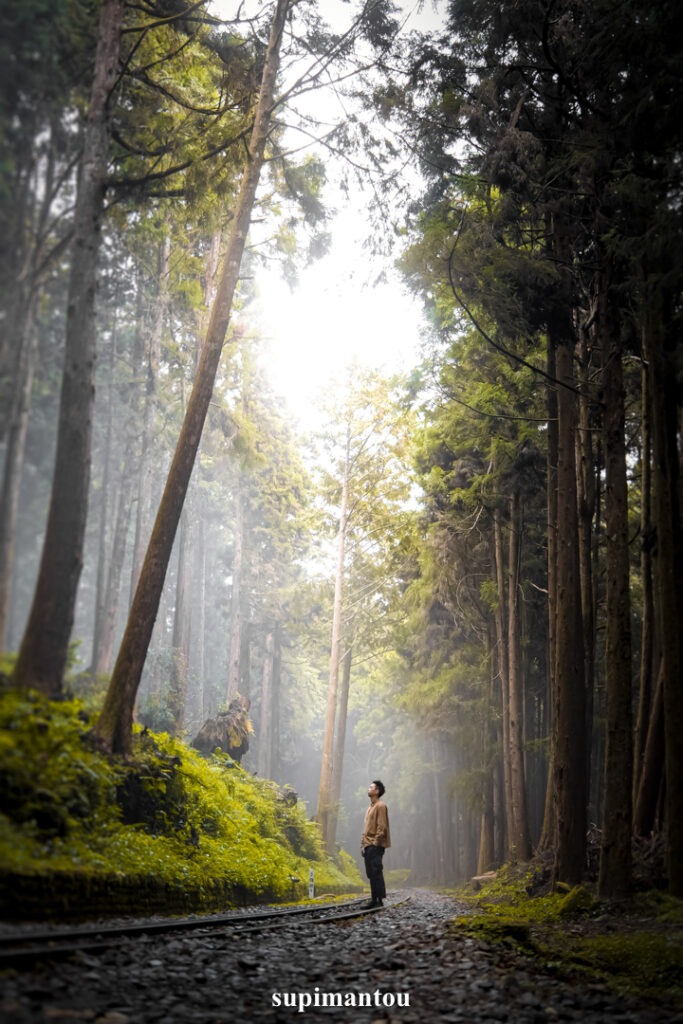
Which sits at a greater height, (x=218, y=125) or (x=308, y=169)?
(x=308, y=169)

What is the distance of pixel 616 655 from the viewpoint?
31.7 ft

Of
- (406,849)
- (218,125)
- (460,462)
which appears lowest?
(406,849)

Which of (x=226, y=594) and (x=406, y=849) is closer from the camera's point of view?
(x=226, y=594)

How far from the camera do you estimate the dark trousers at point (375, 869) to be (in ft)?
35.3

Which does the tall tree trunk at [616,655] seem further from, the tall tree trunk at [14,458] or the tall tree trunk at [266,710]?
the tall tree trunk at [266,710]

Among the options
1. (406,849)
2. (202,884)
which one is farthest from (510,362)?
(406,849)

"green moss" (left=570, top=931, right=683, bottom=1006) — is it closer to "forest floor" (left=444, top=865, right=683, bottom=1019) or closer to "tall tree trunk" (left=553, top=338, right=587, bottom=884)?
"forest floor" (left=444, top=865, right=683, bottom=1019)

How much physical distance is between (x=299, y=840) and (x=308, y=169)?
15966 mm

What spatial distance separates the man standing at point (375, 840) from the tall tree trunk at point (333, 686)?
36.4 ft

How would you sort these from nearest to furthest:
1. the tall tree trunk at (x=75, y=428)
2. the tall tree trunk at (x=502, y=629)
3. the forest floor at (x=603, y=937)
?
the tall tree trunk at (x=75, y=428), the forest floor at (x=603, y=937), the tall tree trunk at (x=502, y=629)

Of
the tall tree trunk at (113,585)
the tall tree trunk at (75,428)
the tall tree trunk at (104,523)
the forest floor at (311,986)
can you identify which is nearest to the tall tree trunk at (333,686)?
the tall tree trunk at (113,585)

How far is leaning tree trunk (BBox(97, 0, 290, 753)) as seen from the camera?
252 inches

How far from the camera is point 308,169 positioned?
1147 centimetres

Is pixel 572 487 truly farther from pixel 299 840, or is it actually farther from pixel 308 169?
pixel 299 840
